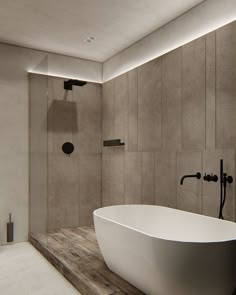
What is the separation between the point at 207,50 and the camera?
3.13 metres

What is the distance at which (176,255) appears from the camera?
2104 mm

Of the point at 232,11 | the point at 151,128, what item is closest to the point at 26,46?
the point at 151,128

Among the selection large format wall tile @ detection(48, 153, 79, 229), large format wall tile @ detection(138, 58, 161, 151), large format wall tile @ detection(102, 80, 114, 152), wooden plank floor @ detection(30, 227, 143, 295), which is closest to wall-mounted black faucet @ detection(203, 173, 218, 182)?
large format wall tile @ detection(138, 58, 161, 151)

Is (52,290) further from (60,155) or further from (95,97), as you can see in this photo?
(95,97)

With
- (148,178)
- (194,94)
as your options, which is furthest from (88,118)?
(194,94)

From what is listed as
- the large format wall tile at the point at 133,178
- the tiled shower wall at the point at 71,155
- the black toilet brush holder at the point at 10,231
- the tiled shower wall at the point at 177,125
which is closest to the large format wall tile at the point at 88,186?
the tiled shower wall at the point at 71,155

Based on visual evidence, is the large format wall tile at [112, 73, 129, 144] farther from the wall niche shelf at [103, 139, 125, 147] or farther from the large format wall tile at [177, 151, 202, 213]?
the large format wall tile at [177, 151, 202, 213]

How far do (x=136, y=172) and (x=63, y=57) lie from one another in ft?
7.21

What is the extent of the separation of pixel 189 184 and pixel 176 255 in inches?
53.6

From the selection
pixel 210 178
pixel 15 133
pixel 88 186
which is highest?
pixel 15 133

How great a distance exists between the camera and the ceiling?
3.27m

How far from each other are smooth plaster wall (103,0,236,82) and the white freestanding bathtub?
→ 6.43 ft

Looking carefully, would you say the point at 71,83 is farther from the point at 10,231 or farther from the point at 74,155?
the point at 10,231

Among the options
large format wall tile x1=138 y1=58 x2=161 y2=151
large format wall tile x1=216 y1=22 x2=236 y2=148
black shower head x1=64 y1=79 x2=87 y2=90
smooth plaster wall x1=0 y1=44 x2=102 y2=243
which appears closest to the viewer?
large format wall tile x1=216 y1=22 x2=236 y2=148
